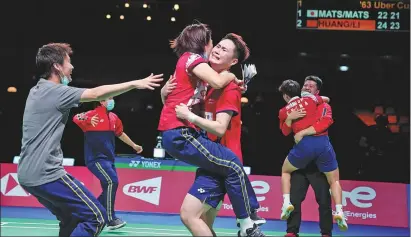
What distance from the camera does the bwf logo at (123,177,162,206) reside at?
809cm

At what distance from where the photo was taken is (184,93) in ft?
11.7

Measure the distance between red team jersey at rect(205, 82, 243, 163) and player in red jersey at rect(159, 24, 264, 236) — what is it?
8 centimetres

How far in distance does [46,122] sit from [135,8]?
1021cm

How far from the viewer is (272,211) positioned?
25.7ft

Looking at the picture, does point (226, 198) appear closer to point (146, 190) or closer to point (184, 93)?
point (146, 190)

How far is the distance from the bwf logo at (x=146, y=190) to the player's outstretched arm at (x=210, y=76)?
4.87 metres

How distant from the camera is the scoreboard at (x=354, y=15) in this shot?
997 cm

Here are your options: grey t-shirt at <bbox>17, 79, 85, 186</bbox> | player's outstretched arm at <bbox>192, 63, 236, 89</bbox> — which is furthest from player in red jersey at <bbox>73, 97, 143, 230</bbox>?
player's outstretched arm at <bbox>192, 63, 236, 89</bbox>

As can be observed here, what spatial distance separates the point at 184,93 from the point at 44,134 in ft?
3.27

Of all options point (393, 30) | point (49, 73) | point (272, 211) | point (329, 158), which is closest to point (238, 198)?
point (49, 73)

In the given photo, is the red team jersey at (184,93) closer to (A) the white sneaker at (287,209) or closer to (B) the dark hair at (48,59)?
(B) the dark hair at (48,59)

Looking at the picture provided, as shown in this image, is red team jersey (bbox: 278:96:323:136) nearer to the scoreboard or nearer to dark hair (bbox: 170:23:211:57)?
dark hair (bbox: 170:23:211:57)

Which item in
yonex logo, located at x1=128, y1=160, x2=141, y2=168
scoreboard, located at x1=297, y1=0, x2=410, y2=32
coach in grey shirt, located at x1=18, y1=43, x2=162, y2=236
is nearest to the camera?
coach in grey shirt, located at x1=18, y1=43, x2=162, y2=236

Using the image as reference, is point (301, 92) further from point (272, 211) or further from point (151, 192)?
point (151, 192)
